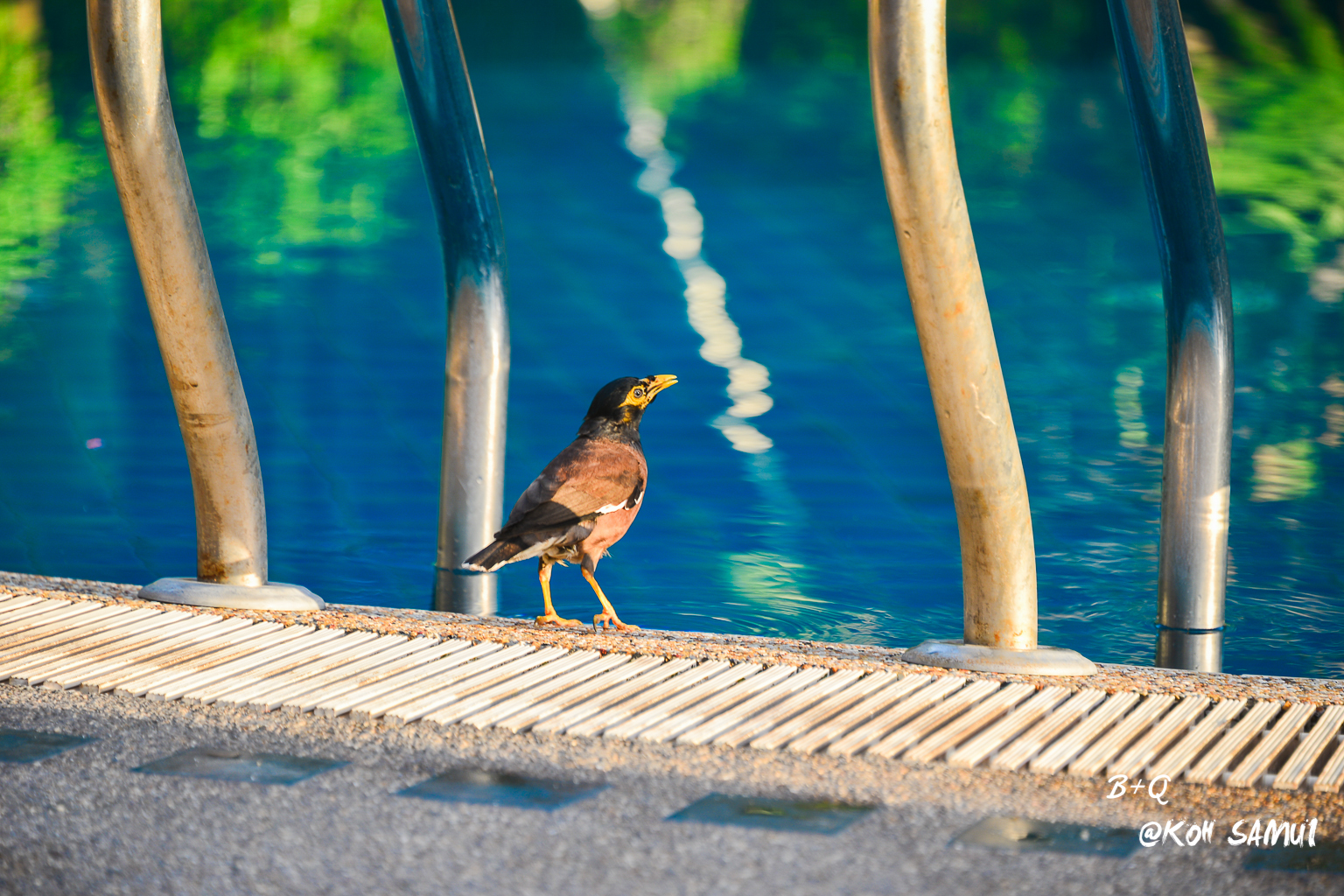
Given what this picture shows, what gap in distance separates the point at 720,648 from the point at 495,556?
81cm

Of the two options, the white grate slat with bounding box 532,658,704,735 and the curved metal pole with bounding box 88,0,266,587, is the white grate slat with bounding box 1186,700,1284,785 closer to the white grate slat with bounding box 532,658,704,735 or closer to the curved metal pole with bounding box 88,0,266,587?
the white grate slat with bounding box 532,658,704,735

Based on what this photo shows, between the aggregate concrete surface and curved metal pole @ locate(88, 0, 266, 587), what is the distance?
64.0 inches

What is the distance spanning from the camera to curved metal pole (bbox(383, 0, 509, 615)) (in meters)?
5.41

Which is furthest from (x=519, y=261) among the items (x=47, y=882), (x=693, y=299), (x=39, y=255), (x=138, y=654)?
(x=47, y=882)

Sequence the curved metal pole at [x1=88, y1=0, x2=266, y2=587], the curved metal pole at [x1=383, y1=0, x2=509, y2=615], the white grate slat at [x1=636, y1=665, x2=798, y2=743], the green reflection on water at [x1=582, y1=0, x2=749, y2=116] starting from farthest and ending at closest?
the green reflection on water at [x1=582, y1=0, x2=749, y2=116], the curved metal pole at [x1=383, y1=0, x2=509, y2=615], the curved metal pole at [x1=88, y1=0, x2=266, y2=587], the white grate slat at [x1=636, y1=665, x2=798, y2=743]

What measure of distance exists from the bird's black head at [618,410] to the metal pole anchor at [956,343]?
1314 mm

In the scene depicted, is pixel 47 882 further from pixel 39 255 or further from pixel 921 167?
pixel 39 255

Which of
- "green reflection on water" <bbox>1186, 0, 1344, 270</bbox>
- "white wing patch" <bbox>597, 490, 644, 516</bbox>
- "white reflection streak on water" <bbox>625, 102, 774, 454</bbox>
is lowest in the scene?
"white wing patch" <bbox>597, 490, 644, 516</bbox>

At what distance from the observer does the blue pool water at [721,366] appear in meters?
7.85

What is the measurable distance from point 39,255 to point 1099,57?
15.6 metres

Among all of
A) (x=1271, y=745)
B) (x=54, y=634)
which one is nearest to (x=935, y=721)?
(x=1271, y=745)

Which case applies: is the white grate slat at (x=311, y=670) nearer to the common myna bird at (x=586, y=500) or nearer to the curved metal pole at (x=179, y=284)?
the common myna bird at (x=586, y=500)

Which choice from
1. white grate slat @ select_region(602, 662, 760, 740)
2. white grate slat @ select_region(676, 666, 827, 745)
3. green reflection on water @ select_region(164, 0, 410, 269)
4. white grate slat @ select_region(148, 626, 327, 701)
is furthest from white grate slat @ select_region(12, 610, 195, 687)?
green reflection on water @ select_region(164, 0, 410, 269)

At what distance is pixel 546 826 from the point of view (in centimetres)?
242
